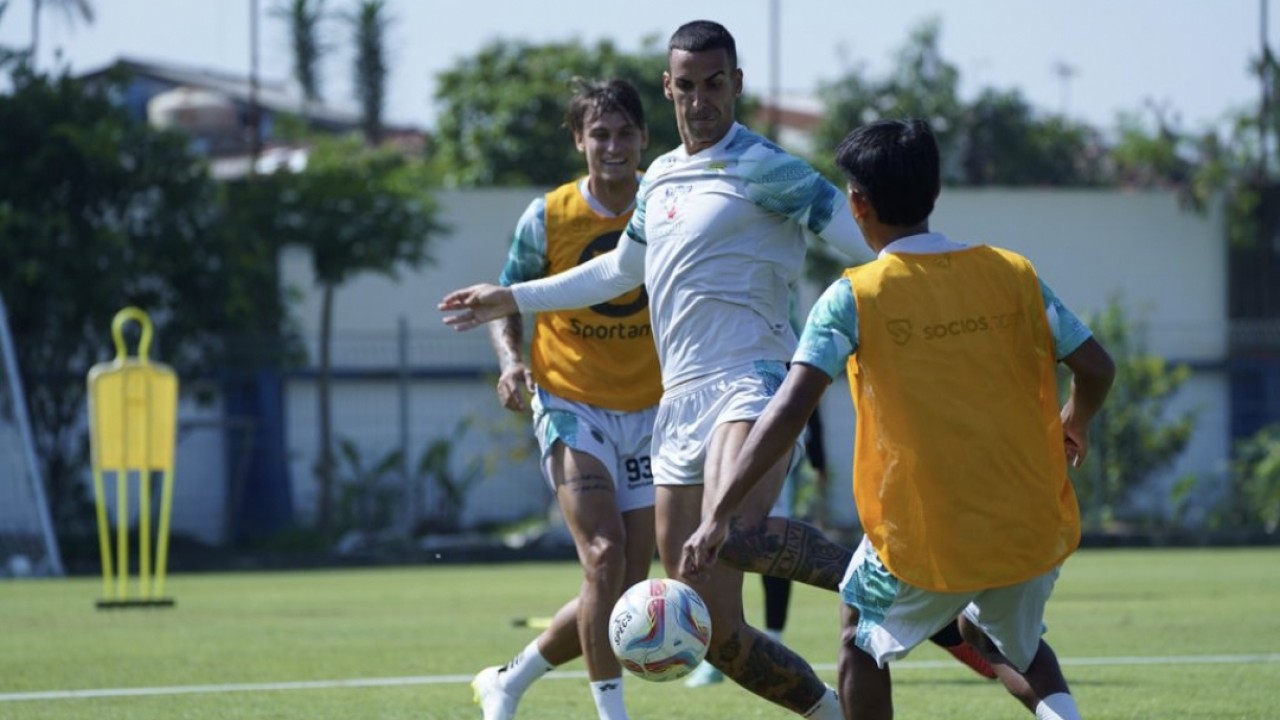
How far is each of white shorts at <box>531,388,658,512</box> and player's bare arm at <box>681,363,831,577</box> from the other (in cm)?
202

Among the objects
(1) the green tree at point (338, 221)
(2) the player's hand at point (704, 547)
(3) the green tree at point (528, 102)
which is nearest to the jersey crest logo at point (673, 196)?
(2) the player's hand at point (704, 547)

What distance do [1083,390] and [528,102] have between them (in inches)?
1558

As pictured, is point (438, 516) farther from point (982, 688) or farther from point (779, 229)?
point (779, 229)

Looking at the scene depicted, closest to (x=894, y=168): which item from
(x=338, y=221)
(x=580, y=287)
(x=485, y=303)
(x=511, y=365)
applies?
(x=580, y=287)

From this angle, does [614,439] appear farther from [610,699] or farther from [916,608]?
[916,608]

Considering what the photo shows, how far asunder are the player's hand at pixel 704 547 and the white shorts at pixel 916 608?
0.37 meters

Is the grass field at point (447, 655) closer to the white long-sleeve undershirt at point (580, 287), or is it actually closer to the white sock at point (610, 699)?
the white sock at point (610, 699)

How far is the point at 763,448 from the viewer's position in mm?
5359

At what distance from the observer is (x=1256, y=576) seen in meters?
18.1

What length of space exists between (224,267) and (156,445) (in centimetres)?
1046

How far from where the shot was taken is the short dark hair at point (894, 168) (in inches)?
214

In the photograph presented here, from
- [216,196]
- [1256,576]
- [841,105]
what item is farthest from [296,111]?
[1256,576]

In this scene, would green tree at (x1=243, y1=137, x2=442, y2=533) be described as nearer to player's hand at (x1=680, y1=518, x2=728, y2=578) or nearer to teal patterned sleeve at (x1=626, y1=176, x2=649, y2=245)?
teal patterned sleeve at (x1=626, y1=176, x2=649, y2=245)

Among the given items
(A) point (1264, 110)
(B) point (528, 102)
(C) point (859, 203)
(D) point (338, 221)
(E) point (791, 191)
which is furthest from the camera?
(B) point (528, 102)
